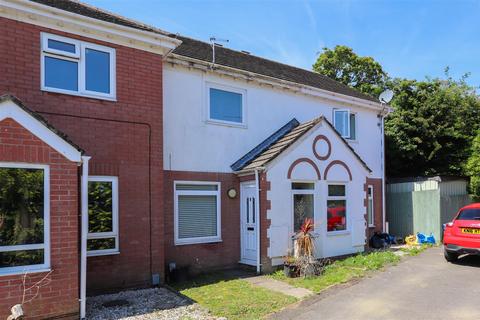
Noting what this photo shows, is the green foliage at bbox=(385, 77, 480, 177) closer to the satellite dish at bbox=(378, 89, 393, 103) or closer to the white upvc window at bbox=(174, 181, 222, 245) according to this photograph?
the satellite dish at bbox=(378, 89, 393, 103)

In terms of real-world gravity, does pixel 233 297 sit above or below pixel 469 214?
below

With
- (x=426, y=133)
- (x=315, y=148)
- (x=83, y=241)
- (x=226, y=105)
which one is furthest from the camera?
(x=426, y=133)

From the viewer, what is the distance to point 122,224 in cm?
931

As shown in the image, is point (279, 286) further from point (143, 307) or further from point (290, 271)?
point (143, 307)

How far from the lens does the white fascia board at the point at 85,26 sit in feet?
26.8

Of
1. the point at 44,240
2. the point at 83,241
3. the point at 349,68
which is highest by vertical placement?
the point at 349,68

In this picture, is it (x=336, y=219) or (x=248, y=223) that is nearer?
(x=248, y=223)

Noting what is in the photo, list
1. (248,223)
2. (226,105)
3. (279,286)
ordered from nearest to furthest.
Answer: (279,286), (248,223), (226,105)

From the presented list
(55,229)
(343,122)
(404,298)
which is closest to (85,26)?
(55,229)

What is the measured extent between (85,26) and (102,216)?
4.18 m

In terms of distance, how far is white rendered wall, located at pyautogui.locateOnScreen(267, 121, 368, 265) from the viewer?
1148cm

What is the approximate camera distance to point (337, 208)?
1323cm

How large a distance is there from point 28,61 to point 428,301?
370 inches

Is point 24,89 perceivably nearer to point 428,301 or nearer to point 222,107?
point 222,107
